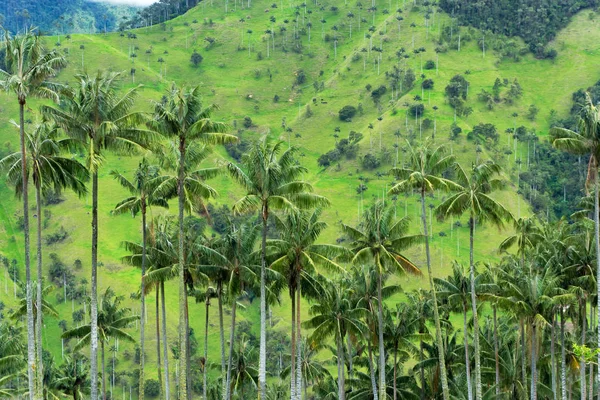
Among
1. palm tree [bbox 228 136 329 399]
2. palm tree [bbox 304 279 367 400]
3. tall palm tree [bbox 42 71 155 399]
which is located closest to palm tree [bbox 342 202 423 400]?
palm tree [bbox 304 279 367 400]

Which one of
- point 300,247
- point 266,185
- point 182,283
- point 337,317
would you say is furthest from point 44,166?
point 337,317

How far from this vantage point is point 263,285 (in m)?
55.3

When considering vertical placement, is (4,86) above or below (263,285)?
above

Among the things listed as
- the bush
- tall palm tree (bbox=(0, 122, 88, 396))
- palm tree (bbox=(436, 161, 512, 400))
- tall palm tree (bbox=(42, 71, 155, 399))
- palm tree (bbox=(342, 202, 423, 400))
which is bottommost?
the bush

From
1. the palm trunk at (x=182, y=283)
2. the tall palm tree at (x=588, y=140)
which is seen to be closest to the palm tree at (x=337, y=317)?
the palm trunk at (x=182, y=283)

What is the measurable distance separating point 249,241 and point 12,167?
1844 cm

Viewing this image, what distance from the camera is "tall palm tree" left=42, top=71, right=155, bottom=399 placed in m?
48.4

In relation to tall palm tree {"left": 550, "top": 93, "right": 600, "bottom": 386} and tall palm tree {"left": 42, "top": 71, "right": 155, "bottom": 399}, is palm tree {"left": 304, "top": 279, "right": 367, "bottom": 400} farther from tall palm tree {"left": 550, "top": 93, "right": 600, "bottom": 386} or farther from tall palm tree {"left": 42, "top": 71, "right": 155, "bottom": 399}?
tall palm tree {"left": 42, "top": 71, "right": 155, "bottom": 399}

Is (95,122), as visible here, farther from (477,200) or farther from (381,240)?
(477,200)

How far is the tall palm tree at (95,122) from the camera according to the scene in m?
48.4

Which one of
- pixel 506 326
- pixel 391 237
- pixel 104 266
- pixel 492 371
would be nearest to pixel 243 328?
pixel 104 266

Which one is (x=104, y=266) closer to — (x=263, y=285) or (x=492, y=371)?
(x=492, y=371)

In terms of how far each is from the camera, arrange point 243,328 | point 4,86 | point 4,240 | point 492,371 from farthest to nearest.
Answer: point 4,240, point 243,328, point 492,371, point 4,86

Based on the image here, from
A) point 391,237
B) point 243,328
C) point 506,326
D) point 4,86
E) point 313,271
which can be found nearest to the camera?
point 4,86
